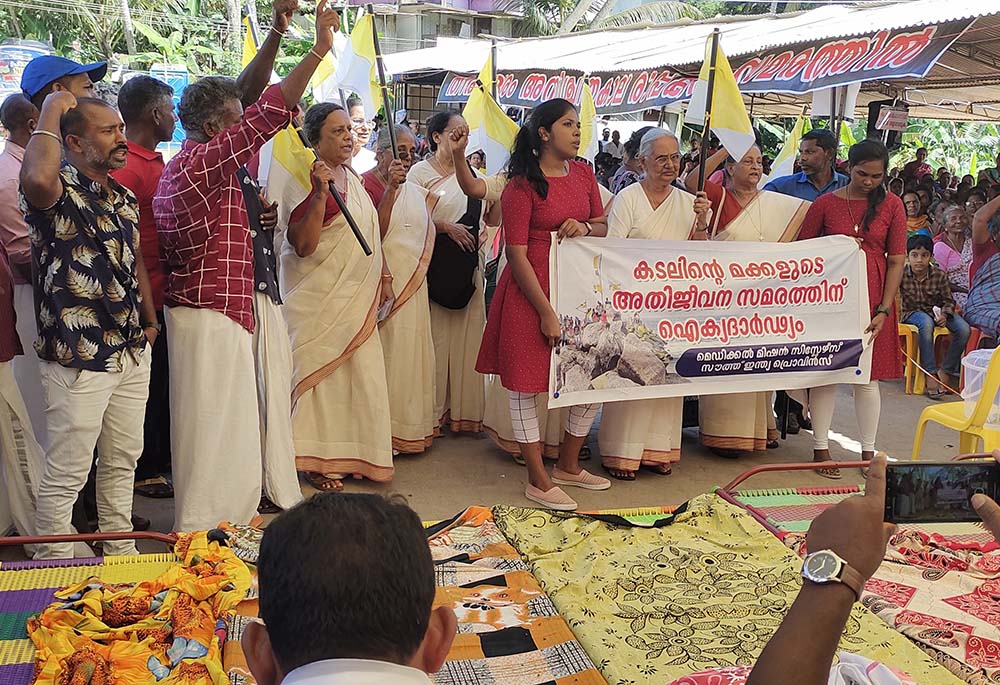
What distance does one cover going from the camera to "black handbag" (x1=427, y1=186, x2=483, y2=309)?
5035 mm

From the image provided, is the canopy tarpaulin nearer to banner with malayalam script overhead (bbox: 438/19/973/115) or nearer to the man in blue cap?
banner with malayalam script overhead (bbox: 438/19/973/115)

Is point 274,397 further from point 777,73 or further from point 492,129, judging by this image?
point 777,73

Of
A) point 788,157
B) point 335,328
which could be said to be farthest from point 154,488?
point 788,157

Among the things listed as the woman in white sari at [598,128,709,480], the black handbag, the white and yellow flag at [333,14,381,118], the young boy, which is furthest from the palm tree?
the woman in white sari at [598,128,709,480]

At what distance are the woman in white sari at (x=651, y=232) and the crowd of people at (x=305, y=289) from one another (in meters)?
0.01

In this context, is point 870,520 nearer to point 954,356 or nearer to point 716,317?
point 716,317

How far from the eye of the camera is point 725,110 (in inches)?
183

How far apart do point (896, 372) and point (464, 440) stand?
7.72ft

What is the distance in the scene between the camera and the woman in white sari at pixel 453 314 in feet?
16.6

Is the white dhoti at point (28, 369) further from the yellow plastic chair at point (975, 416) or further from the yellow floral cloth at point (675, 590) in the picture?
the yellow plastic chair at point (975, 416)

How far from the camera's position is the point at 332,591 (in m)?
1.13

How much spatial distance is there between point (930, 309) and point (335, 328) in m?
4.92

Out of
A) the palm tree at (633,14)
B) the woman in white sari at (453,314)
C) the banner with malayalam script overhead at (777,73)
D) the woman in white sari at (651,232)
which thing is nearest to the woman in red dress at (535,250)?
the woman in white sari at (651,232)

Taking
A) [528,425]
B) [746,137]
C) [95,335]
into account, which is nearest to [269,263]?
[95,335]
